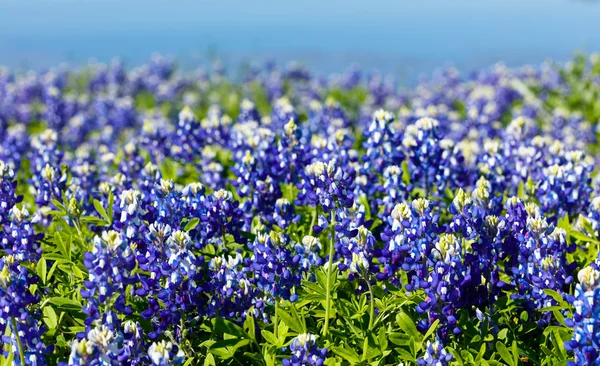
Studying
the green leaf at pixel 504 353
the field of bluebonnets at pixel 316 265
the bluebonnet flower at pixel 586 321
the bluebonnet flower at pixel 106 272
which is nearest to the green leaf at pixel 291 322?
the field of bluebonnets at pixel 316 265

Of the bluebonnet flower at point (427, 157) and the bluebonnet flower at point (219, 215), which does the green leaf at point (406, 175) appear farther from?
the bluebonnet flower at point (219, 215)

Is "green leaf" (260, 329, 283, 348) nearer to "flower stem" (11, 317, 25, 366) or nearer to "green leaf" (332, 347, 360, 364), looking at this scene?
"green leaf" (332, 347, 360, 364)

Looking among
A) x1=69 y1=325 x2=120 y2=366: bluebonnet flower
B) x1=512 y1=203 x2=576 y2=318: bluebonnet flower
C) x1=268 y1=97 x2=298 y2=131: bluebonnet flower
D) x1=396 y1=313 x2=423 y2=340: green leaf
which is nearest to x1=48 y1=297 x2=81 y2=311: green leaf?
x1=69 y1=325 x2=120 y2=366: bluebonnet flower

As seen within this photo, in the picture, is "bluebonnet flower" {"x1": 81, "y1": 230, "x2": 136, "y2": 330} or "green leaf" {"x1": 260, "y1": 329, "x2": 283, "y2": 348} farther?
"green leaf" {"x1": 260, "y1": 329, "x2": 283, "y2": 348}

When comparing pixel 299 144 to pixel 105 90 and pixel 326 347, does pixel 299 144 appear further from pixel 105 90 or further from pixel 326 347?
pixel 105 90

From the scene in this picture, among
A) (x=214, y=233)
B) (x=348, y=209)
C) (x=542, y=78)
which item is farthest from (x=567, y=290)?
(x=542, y=78)

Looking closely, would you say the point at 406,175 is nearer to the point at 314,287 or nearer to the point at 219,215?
the point at 219,215

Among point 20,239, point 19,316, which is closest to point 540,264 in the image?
point 19,316
